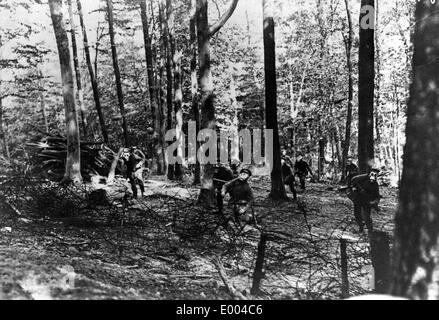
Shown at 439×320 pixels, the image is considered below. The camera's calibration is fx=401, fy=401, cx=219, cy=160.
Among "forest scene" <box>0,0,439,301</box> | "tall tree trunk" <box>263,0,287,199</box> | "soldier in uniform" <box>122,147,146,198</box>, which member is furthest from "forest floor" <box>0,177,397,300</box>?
"tall tree trunk" <box>263,0,287,199</box>

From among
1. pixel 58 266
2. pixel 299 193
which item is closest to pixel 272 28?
pixel 299 193

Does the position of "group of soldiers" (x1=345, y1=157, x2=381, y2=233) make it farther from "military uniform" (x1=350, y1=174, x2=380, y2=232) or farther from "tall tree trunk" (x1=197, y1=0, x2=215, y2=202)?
"tall tree trunk" (x1=197, y1=0, x2=215, y2=202)

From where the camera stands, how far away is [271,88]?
12.9 m

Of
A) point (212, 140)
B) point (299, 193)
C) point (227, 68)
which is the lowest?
point (299, 193)

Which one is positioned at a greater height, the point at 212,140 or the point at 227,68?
the point at 227,68

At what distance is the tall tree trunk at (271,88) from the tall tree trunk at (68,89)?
232 inches

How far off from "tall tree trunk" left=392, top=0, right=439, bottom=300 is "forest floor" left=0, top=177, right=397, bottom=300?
31.3 inches

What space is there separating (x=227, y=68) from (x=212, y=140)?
18.7 metres

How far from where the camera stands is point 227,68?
27875 mm

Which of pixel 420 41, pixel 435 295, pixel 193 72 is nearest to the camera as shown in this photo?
pixel 435 295

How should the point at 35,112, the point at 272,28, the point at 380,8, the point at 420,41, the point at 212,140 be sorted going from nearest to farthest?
the point at 420,41 < the point at 212,140 < the point at 272,28 < the point at 380,8 < the point at 35,112

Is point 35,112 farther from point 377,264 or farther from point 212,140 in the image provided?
point 377,264

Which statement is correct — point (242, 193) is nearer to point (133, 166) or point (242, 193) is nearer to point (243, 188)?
point (243, 188)

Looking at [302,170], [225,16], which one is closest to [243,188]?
[225,16]
